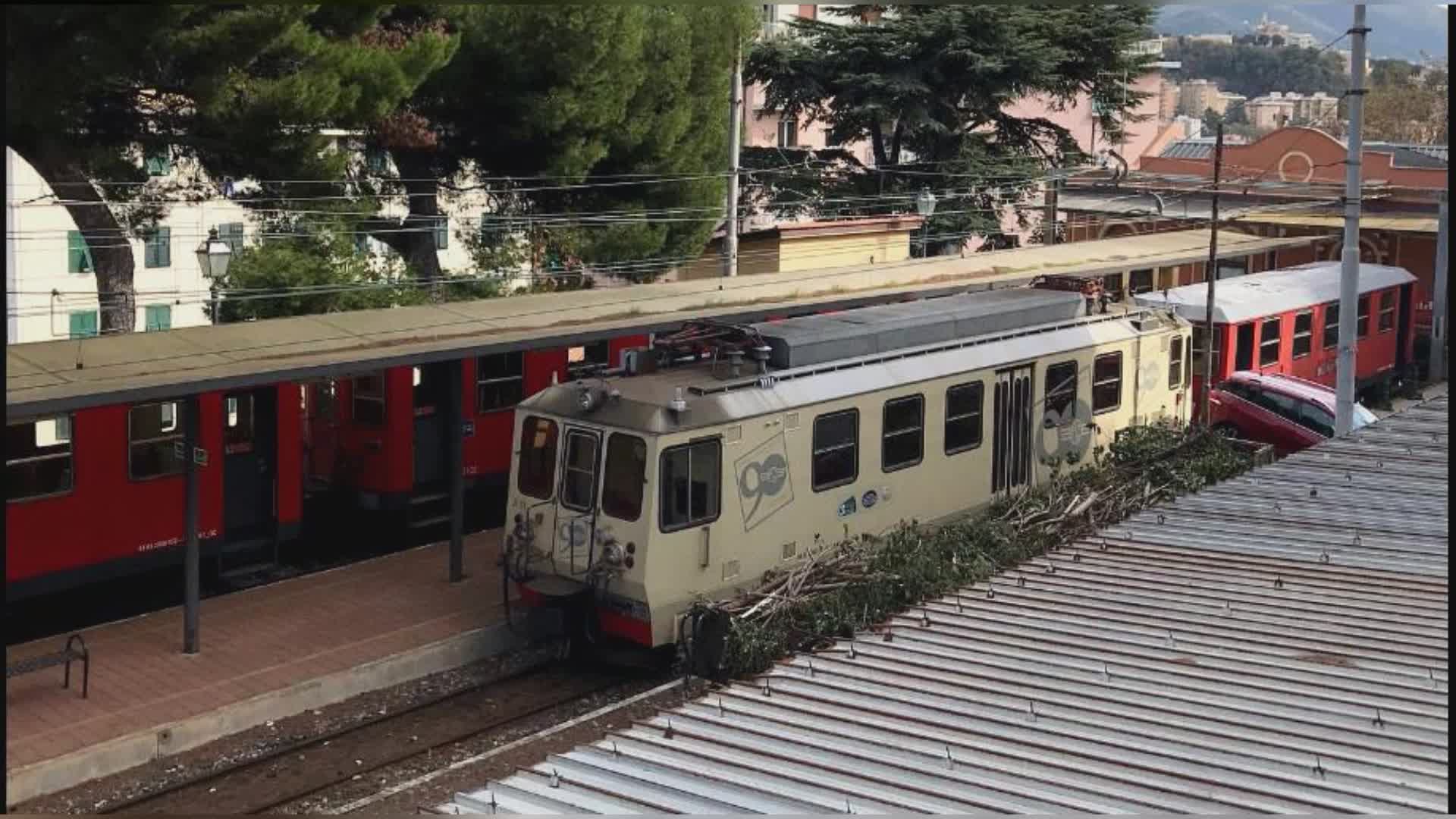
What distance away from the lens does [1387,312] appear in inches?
1323

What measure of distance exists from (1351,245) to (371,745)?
1225cm

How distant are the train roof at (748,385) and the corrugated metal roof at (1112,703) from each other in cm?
404

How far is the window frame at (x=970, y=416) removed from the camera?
17000 millimetres

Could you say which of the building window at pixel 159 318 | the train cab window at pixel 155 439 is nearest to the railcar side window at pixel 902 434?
the train cab window at pixel 155 439

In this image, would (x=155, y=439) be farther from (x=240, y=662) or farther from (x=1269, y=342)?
(x=1269, y=342)

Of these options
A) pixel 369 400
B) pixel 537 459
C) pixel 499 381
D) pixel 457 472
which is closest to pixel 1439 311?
pixel 499 381

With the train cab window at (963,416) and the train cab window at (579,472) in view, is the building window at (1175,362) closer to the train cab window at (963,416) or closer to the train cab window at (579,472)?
the train cab window at (963,416)

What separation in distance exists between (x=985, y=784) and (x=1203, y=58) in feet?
518

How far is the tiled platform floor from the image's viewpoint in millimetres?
13430

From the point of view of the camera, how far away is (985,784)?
6410 millimetres

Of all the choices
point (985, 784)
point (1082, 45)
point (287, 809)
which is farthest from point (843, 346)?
point (1082, 45)

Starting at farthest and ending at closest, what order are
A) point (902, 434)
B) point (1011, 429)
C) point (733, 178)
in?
1. point (733, 178)
2. point (1011, 429)
3. point (902, 434)

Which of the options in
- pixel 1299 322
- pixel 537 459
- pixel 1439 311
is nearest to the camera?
pixel 537 459

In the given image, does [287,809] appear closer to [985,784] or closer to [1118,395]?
[985,784]
